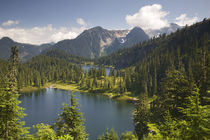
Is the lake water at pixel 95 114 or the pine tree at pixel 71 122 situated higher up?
the pine tree at pixel 71 122

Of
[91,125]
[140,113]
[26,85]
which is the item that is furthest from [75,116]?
[26,85]

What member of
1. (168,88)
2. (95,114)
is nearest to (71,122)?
(168,88)

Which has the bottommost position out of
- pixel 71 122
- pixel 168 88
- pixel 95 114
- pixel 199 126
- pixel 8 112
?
Answer: pixel 95 114

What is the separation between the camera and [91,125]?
75812 millimetres

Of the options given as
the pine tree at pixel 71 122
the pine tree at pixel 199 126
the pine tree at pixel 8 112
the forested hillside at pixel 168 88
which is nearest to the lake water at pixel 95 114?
the forested hillside at pixel 168 88

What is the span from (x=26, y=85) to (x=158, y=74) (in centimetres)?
14920

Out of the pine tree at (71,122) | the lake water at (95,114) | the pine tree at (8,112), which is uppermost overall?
the pine tree at (8,112)

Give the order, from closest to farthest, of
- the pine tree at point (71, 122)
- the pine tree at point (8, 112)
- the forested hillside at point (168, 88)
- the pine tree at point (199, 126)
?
the pine tree at point (199, 126) < the forested hillside at point (168, 88) < the pine tree at point (8, 112) < the pine tree at point (71, 122)

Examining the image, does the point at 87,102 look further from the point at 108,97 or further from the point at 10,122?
the point at 10,122

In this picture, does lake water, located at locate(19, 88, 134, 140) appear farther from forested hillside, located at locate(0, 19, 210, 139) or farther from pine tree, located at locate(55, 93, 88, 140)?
pine tree, located at locate(55, 93, 88, 140)

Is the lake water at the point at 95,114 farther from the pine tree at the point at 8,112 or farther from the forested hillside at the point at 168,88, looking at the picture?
the pine tree at the point at 8,112

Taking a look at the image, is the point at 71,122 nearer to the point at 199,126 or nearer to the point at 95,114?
the point at 199,126

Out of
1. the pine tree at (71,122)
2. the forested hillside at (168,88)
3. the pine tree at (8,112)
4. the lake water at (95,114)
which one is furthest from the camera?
the lake water at (95,114)

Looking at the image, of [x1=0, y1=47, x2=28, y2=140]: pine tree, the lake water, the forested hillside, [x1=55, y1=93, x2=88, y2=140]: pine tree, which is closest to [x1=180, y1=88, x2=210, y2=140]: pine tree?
the forested hillside
